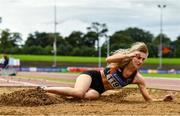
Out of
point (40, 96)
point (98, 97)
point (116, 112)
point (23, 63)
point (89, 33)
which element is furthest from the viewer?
point (89, 33)

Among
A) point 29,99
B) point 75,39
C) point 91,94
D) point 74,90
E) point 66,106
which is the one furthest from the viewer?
point 75,39

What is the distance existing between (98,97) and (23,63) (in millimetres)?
82342

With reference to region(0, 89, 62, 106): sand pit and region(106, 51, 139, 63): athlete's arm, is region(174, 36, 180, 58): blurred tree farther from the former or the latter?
region(0, 89, 62, 106): sand pit

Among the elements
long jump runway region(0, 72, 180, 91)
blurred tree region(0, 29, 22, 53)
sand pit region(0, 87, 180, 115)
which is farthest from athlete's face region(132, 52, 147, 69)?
blurred tree region(0, 29, 22, 53)

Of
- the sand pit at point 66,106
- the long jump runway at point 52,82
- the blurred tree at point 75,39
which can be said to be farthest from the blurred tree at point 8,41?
the sand pit at point 66,106

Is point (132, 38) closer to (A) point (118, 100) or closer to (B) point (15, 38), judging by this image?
(B) point (15, 38)

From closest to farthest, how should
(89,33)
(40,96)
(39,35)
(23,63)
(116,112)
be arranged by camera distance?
(116,112)
(40,96)
(23,63)
(89,33)
(39,35)

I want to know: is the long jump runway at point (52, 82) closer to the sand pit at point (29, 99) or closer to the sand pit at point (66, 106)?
the sand pit at point (66, 106)

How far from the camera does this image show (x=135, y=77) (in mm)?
11781

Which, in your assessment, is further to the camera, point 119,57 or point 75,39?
point 75,39

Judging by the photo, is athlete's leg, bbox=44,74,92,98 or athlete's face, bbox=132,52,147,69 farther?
athlete's leg, bbox=44,74,92,98

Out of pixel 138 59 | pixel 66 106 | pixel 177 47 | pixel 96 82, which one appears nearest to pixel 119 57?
pixel 138 59

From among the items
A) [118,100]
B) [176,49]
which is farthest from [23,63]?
[118,100]

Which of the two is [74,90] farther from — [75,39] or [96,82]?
[75,39]
